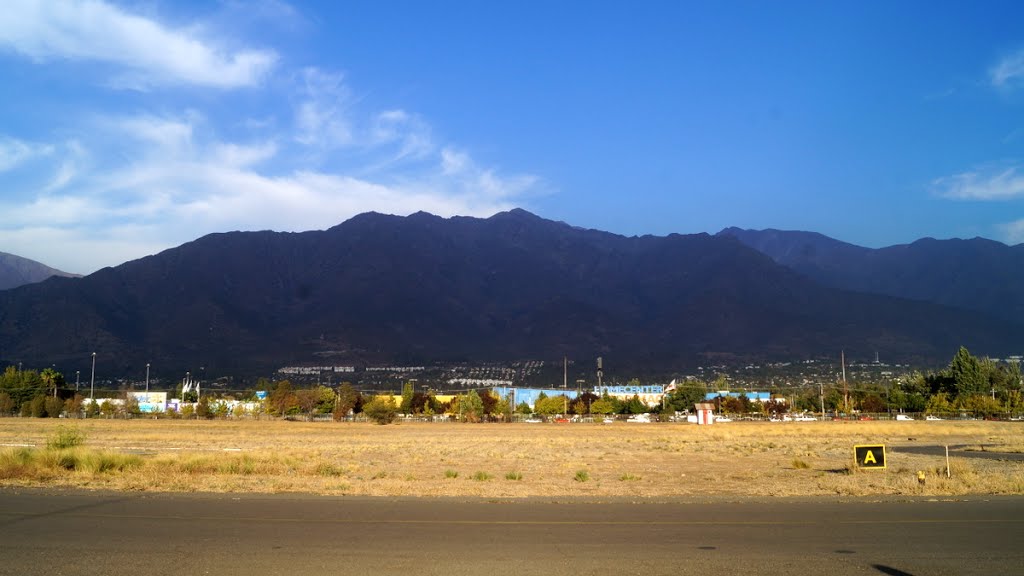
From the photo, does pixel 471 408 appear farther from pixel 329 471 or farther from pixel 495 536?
pixel 495 536

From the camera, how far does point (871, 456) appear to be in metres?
26.1

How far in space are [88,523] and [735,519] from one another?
12.9 m

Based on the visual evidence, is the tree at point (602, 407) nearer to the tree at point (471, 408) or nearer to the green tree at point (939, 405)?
the tree at point (471, 408)

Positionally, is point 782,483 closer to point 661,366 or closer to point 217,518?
point 217,518

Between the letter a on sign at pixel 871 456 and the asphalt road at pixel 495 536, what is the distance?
247 inches

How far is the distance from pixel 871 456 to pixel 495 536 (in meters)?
17.1

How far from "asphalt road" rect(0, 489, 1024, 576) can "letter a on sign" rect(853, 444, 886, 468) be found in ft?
20.6

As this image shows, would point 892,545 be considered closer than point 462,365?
Yes

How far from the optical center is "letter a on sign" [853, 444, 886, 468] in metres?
25.9

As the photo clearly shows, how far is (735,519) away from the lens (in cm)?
1655

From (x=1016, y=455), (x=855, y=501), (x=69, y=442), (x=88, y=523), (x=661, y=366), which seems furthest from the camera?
(x=661, y=366)

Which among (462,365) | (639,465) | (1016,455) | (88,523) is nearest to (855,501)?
(639,465)

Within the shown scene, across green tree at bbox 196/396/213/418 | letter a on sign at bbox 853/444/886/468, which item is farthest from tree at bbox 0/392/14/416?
letter a on sign at bbox 853/444/886/468

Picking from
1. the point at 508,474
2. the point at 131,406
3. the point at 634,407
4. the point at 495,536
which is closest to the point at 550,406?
the point at 634,407
